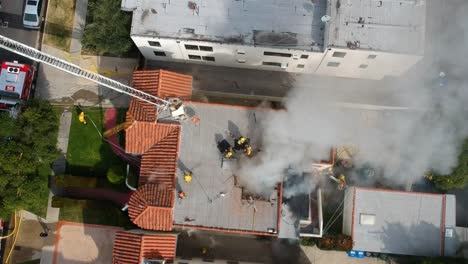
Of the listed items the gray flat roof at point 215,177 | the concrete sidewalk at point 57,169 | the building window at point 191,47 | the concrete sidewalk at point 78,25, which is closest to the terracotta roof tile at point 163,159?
the gray flat roof at point 215,177

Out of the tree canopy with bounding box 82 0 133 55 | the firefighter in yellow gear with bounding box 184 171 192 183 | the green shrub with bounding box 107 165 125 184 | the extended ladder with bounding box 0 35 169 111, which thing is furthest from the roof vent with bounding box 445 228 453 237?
the tree canopy with bounding box 82 0 133 55

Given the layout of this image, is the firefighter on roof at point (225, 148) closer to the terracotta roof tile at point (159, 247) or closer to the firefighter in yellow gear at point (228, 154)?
the firefighter in yellow gear at point (228, 154)

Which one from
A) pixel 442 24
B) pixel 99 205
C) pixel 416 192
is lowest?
pixel 99 205

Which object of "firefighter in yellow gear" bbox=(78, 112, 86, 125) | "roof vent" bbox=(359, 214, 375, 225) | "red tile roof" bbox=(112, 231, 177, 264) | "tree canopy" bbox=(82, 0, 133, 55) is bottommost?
"red tile roof" bbox=(112, 231, 177, 264)

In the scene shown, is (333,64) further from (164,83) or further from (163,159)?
(163,159)

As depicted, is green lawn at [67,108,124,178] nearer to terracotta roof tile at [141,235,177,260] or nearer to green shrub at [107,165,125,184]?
green shrub at [107,165,125,184]

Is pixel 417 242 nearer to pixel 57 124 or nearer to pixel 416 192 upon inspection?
pixel 416 192

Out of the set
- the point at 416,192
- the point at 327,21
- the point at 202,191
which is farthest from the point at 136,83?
the point at 416,192
